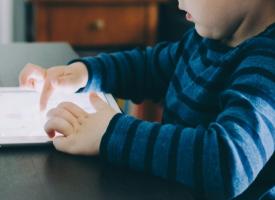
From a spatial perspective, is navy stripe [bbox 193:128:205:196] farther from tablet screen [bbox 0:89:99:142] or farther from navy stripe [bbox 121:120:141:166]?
tablet screen [bbox 0:89:99:142]

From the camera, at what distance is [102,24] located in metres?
1.87

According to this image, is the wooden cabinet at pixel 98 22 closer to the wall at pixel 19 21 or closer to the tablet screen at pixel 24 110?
the wall at pixel 19 21

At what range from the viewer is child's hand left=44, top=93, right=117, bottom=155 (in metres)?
0.59

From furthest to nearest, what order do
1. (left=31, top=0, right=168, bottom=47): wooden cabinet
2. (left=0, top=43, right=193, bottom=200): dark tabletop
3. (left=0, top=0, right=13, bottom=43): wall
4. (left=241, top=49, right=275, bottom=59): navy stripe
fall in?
(left=0, top=0, right=13, bottom=43): wall → (left=31, top=0, right=168, bottom=47): wooden cabinet → (left=241, top=49, right=275, bottom=59): navy stripe → (left=0, top=43, right=193, bottom=200): dark tabletop

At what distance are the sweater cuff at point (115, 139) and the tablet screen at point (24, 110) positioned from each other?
0.08 metres

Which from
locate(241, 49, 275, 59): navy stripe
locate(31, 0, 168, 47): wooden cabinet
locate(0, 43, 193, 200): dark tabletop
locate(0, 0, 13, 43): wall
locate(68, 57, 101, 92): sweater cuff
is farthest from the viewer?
locate(0, 0, 13, 43): wall

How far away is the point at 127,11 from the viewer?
1.87 meters

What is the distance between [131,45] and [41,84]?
1134mm

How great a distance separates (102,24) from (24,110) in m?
1.17

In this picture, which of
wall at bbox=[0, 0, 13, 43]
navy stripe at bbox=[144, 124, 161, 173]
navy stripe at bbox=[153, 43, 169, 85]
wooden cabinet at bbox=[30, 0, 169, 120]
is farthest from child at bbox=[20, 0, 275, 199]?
wall at bbox=[0, 0, 13, 43]

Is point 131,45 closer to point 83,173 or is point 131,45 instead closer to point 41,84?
point 41,84

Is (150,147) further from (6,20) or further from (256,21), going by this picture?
(6,20)

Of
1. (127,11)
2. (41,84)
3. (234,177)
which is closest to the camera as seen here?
(234,177)

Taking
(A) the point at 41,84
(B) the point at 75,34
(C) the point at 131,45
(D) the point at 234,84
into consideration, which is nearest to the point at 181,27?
(C) the point at 131,45
